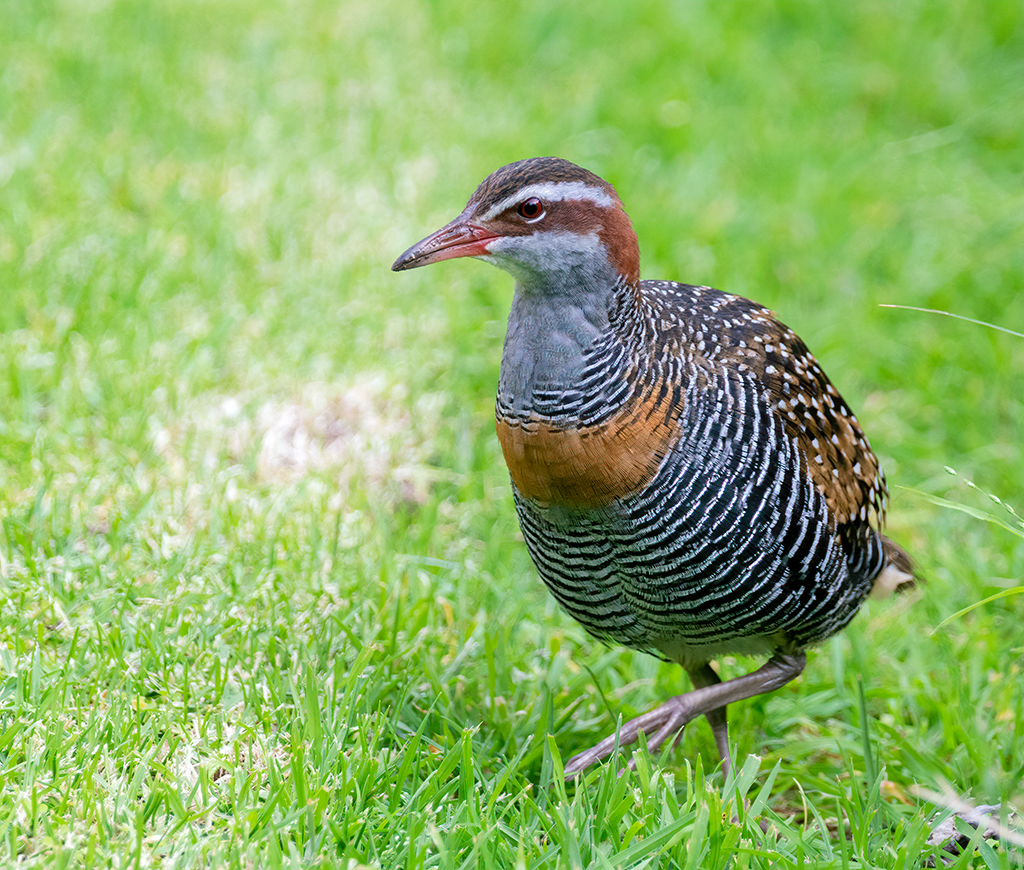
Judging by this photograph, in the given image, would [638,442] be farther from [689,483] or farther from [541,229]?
[541,229]

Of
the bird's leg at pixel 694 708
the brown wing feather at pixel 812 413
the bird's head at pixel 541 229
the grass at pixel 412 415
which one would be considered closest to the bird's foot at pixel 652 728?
the bird's leg at pixel 694 708

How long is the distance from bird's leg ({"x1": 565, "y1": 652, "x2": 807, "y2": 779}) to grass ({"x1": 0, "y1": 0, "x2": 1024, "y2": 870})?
0.13 metres

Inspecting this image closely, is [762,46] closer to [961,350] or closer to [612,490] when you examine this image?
[961,350]

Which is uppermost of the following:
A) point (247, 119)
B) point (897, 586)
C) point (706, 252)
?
point (247, 119)

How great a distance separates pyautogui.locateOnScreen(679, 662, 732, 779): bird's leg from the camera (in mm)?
3693

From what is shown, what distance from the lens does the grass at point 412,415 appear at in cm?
294

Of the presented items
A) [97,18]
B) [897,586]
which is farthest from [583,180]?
[97,18]

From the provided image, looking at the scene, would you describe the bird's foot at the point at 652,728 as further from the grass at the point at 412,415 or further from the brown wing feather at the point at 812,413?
the brown wing feather at the point at 812,413

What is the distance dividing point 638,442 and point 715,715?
47.2 inches

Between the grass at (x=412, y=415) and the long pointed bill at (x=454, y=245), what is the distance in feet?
3.63

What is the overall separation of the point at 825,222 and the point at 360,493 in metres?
3.54

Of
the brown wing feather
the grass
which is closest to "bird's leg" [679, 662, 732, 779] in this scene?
the grass

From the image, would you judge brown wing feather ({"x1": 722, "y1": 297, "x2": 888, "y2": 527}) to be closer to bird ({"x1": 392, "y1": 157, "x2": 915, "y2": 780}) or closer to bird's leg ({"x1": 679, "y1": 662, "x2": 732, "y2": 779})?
bird ({"x1": 392, "y1": 157, "x2": 915, "y2": 780})

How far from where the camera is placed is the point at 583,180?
3039 millimetres
